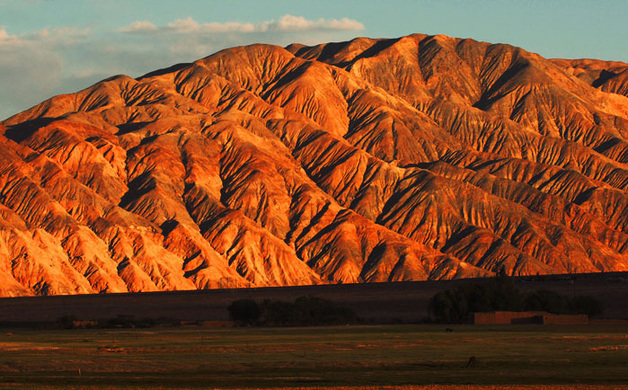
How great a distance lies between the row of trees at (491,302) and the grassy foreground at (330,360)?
17.8 m

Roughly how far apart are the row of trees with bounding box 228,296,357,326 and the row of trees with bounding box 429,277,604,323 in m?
13.4

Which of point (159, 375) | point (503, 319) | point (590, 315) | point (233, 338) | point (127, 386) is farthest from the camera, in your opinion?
point (590, 315)

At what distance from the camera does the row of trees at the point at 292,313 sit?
11081 centimetres

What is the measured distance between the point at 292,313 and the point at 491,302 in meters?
22.8

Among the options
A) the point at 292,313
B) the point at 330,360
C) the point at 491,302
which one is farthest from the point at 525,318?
the point at 330,360

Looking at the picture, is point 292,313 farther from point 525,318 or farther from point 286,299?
point 286,299

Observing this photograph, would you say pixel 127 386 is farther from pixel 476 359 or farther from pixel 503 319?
pixel 503 319

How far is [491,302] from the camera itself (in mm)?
98938

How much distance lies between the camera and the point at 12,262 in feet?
596

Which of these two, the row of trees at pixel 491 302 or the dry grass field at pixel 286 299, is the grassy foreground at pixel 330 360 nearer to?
the row of trees at pixel 491 302

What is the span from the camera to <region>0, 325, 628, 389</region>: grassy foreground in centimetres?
4269

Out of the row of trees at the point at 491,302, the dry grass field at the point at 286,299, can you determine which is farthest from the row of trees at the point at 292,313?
the row of trees at the point at 491,302

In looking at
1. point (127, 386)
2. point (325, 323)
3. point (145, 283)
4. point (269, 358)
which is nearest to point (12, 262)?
point (145, 283)

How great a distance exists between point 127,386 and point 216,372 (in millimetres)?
7776
